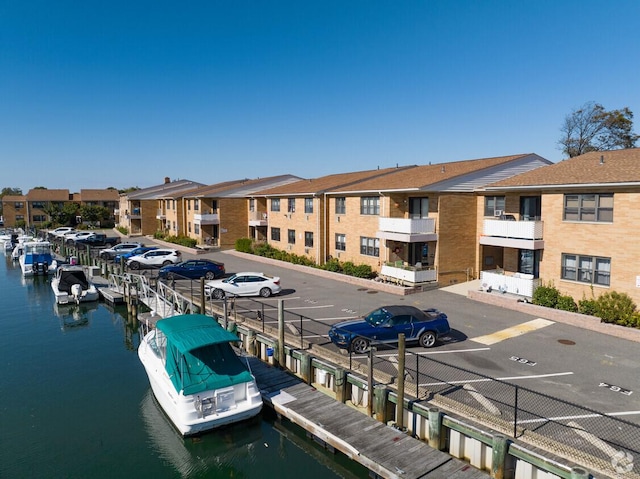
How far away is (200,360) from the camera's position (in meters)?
14.2

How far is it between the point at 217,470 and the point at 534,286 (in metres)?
18.7

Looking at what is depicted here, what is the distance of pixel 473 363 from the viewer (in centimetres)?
1602

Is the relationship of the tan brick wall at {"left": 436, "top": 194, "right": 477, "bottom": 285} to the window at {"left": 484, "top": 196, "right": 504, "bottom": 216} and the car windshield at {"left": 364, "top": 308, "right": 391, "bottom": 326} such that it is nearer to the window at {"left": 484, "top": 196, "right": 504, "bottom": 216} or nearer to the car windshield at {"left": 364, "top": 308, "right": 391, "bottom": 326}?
the window at {"left": 484, "top": 196, "right": 504, "bottom": 216}

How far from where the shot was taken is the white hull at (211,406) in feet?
43.5

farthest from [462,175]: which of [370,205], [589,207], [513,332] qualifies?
[513,332]

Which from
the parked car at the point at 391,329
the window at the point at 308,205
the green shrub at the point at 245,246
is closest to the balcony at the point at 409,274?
the parked car at the point at 391,329

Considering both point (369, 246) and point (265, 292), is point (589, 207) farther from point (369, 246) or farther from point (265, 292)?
point (265, 292)

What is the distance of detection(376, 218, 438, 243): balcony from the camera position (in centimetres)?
2895

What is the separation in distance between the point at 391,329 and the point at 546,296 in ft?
34.4

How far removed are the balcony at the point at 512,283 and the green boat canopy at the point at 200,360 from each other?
1660 cm

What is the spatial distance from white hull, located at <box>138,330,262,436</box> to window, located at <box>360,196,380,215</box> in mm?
21323

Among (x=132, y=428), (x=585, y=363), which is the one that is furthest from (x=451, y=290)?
(x=132, y=428)

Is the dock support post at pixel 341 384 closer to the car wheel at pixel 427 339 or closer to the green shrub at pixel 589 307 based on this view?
the car wheel at pixel 427 339

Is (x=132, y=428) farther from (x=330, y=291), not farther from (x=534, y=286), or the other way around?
(x=534, y=286)
